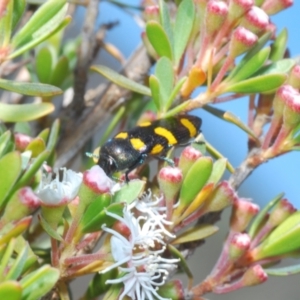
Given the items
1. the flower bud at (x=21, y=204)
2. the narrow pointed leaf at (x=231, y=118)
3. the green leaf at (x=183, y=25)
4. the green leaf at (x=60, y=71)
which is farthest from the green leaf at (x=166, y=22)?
the flower bud at (x=21, y=204)

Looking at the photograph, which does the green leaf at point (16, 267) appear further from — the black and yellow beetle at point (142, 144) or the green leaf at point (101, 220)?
the black and yellow beetle at point (142, 144)

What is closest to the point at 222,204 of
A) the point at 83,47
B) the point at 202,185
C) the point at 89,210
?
the point at 202,185

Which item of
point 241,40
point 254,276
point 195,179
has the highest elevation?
point 241,40

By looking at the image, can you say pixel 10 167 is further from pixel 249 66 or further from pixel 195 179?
pixel 249 66

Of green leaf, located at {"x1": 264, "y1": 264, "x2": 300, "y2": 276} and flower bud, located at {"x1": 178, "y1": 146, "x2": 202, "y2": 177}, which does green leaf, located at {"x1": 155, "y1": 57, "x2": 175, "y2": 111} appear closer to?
flower bud, located at {"x1": 178, "y1": 146, "x2": 202, "y2": 177}

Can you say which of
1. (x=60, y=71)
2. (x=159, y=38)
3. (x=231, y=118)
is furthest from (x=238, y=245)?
(x=60, y=71)

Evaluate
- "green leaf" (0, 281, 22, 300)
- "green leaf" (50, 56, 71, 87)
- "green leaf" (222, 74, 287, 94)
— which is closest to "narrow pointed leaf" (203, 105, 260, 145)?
"green leaf" (222, 74, 287, 94)
